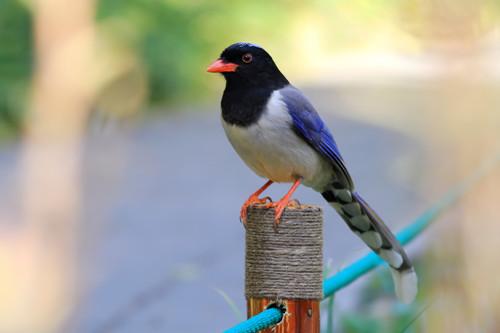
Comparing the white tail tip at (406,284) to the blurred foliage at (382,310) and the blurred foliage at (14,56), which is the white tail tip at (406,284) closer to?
the blurred foliage at (382,310)

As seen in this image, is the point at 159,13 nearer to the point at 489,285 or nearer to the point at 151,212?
the point at 151,212

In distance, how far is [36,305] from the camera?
4.91m

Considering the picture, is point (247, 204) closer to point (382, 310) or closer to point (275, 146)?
point (275, 146)

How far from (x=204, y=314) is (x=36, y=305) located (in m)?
1.19

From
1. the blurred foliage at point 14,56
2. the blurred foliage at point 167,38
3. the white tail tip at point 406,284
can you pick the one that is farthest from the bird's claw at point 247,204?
the blurred foliage at point 14,56

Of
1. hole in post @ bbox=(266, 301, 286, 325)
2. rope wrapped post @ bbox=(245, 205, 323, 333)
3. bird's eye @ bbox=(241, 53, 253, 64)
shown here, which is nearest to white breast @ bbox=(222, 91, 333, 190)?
bird's eye @ bbox=(241, 53, 253, 64)

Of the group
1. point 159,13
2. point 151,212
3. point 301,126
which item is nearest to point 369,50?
point 159,13

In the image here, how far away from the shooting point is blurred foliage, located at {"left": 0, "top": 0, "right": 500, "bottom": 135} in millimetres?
9688

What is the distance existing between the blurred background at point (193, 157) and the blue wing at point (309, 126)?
1.08 ft

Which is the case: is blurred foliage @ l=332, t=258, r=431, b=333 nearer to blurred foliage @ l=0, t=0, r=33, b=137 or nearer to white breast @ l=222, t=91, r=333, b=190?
white breast @ l=222, t=91, r=333, b=190

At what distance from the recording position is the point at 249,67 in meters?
3.23

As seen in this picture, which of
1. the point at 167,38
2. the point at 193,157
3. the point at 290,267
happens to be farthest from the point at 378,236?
the point at 167,38

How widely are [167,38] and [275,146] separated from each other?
331 inches

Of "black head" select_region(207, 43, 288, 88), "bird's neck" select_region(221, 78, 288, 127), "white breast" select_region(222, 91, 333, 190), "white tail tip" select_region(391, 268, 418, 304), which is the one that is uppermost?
"black head" select_region(207, 43, 288, 88)
